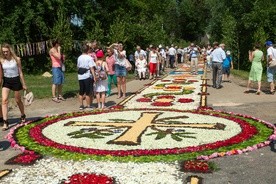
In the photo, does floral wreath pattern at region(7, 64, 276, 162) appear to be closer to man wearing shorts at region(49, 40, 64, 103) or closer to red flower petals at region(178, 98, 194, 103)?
red flower petals at region(178, 98, 194, 103)

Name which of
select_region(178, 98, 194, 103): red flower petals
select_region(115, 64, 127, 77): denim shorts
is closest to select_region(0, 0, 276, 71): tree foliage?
select_region(115, 64, 127, 77): denim shorts

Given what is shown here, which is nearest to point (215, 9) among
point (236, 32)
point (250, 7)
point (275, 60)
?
point (250, 7)

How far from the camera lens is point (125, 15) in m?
41.8

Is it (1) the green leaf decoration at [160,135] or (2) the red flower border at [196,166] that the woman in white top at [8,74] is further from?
(2) the red flower border at [196,166]

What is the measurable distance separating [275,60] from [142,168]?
11214 millimetres

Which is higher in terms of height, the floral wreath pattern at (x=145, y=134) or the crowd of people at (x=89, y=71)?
the crowd of people at (x=89, y=71)

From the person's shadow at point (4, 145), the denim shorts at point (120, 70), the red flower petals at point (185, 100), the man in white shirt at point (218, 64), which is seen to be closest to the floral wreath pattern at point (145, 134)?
the person's shadow at point (4, 145)

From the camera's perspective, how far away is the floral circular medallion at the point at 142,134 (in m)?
7.63

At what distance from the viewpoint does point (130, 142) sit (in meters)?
8.42

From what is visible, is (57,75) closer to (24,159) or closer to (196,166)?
(24,159)

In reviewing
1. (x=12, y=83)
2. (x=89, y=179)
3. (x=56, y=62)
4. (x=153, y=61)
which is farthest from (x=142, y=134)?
(x=153, y=61)

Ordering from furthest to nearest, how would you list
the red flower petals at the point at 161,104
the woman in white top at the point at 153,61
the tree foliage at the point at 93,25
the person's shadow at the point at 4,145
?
the tree foliage at the point at 93,25, the woman in white top at the point at 153,61, the red flower petals at the point at 161,104, the person's shadow at the point at 4,145

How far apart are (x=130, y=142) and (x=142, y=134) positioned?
0.81 m

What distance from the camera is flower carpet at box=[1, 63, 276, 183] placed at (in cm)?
642
